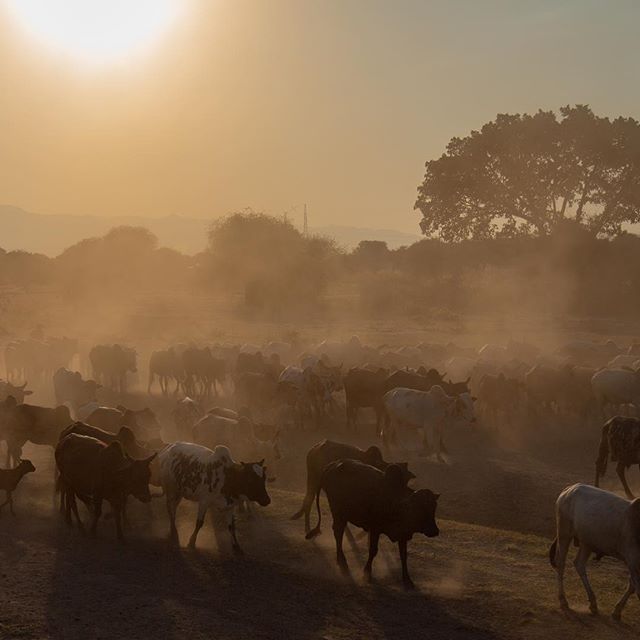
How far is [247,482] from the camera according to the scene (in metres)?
13.8

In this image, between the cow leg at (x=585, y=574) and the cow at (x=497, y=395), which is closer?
the cow leg at (x=585, y=574)

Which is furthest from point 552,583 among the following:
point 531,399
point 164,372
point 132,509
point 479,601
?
point 164,372

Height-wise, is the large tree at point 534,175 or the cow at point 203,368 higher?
the large tree at point 534,175

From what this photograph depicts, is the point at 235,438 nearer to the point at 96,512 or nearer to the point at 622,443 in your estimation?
the point at 96,512

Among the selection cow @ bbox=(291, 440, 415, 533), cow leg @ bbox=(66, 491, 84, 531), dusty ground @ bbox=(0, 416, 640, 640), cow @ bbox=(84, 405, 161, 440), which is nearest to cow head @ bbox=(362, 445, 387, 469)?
cow @ bbox=(291, 440, 415, 533)

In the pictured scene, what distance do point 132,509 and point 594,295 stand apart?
1705 inches

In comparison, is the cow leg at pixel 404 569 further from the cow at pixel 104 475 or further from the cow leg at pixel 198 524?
the cow at pixel 104 475

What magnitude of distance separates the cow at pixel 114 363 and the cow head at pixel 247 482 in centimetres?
1906

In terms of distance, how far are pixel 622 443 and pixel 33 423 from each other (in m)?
11.5

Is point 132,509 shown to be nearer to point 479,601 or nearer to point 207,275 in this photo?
point 479,601

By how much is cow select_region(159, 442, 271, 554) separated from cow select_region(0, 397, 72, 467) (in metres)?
4.44

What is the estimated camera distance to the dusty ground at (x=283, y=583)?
10742mm

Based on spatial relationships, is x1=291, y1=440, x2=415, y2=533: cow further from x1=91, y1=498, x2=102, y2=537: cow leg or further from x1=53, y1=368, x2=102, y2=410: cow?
x1=53, y1=368, x2=102, y2=410: cow

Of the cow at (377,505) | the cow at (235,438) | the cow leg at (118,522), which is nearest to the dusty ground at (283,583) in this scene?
the cow leg at (118,522)
